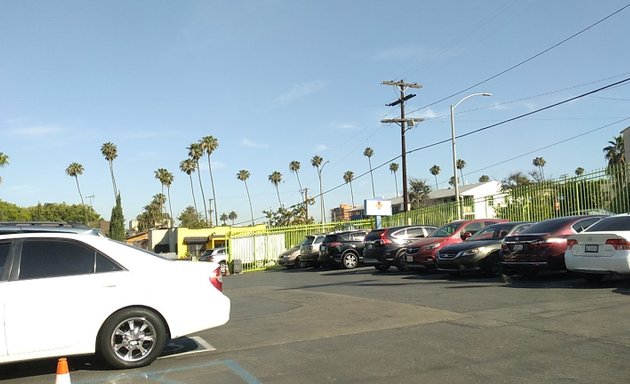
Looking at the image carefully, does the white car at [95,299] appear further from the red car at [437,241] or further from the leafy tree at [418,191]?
the leafy tree at [418,191]

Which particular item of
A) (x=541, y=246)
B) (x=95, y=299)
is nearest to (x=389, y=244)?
(x=541, y=246)

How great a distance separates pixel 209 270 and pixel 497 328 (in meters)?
3.95

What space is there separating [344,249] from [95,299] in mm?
16954

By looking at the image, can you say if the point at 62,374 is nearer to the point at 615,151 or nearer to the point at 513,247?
the point at 513,247

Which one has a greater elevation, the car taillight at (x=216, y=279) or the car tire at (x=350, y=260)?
the car taillight at (x=216, y=279)

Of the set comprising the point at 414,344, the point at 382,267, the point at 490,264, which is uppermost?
the point at 490,264

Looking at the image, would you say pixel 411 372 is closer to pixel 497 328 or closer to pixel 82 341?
pixel 497 328

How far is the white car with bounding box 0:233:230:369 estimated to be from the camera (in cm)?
582

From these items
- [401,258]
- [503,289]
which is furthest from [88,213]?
[503,289]

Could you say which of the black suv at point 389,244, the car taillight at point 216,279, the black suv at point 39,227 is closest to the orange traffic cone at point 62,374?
the car taillight at point 216,279

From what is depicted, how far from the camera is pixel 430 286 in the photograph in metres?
13.3

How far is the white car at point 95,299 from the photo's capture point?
229 inches

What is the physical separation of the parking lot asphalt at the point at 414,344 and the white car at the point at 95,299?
14.7 inches

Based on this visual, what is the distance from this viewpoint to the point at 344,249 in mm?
22641
